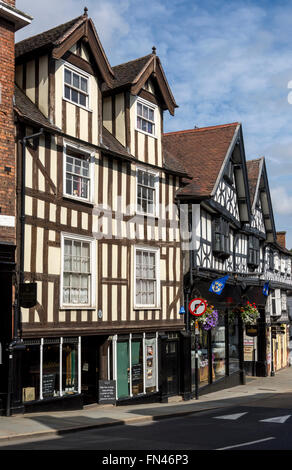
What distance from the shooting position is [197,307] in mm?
21172

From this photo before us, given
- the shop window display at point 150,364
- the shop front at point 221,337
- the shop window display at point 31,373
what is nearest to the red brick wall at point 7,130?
the shop window display at point 31,373

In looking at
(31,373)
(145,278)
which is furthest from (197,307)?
(31,373)

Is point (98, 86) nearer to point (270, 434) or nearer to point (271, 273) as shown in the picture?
point (270, 434)

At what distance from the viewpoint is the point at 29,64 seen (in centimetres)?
1745

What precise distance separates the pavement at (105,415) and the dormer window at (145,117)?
9.66 metres

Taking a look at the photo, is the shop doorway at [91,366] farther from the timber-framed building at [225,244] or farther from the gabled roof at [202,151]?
the gabled roof at [202,151]

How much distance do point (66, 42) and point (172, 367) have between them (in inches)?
476

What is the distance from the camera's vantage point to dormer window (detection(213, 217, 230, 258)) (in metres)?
26.0

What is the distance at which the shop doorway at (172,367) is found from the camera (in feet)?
69.8

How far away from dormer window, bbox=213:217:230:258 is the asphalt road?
35.2 ft

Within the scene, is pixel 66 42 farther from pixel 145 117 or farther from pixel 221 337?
pixel 221 337

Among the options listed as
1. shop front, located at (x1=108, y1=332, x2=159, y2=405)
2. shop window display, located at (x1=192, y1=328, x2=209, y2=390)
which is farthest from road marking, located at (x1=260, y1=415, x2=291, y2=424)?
shop window display, located at (x1=192, y1=328, x2=209, y2=390)

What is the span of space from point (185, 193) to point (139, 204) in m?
2.78

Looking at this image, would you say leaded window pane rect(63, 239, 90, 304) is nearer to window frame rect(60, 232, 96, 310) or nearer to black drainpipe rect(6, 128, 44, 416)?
window frame rect(60, 232, 96, 310)
